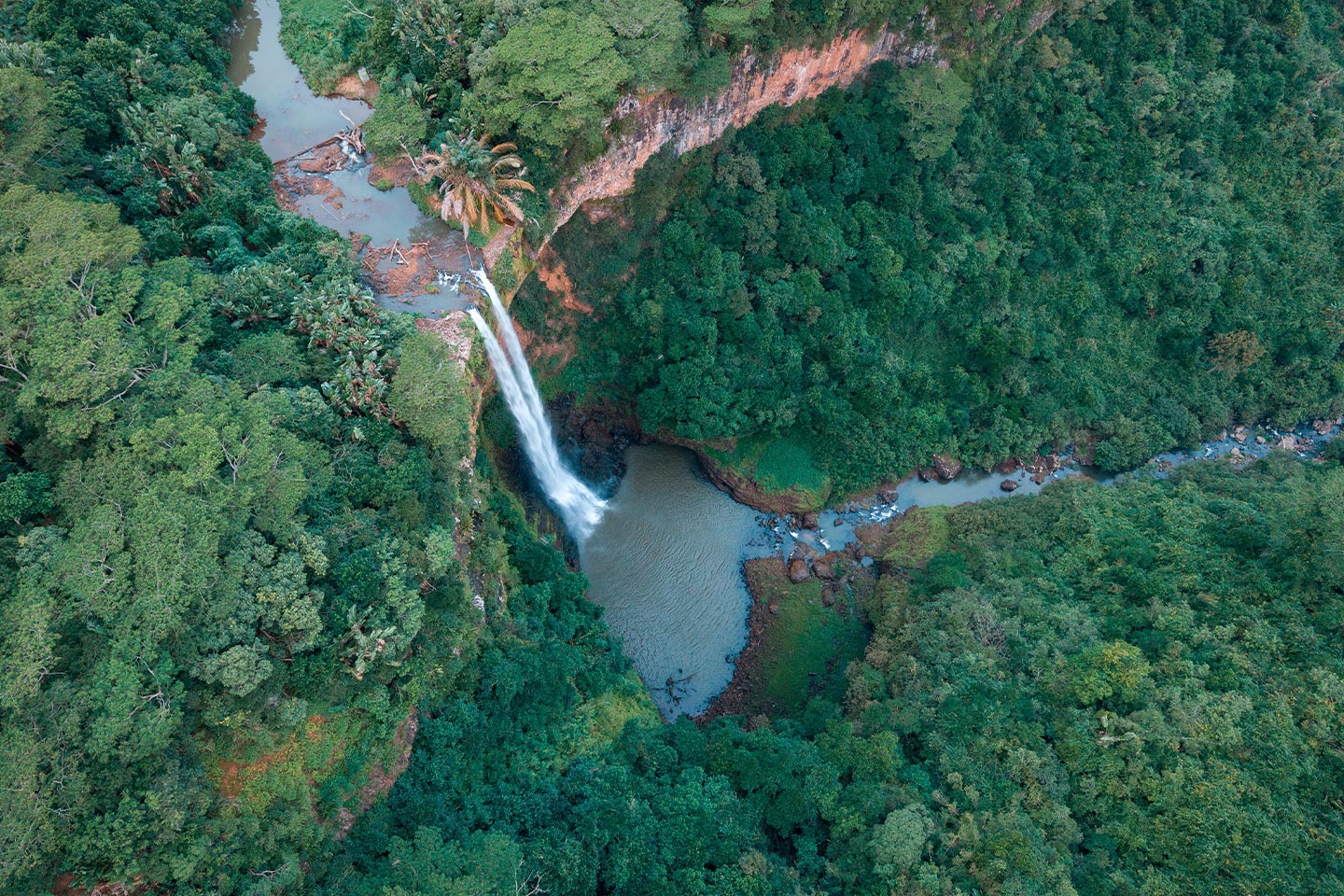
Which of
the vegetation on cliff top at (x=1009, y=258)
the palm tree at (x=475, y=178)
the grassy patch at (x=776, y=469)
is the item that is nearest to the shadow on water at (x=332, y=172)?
the palm tree at (x=475, y=178)

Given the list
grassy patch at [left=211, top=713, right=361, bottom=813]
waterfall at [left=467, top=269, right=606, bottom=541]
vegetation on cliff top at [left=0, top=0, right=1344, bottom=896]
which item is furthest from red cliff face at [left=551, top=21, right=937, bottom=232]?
grassy patch at [left=211, top=713, right=361, bottom=813]

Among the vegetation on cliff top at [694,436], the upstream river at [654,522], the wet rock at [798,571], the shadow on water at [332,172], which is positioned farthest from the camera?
the wet rock at [798,571]

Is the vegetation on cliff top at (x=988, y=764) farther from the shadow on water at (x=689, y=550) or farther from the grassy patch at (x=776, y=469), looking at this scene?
the grassy patch at (x=776, y=469)

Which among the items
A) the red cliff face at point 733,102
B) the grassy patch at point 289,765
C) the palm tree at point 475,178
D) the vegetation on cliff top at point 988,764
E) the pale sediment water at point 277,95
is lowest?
the vegetation on cliff top at point 988,764

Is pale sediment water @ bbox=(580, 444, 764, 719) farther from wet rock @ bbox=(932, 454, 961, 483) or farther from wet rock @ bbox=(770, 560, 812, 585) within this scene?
wet rock @ bbox=(932, 454, 961, 483)

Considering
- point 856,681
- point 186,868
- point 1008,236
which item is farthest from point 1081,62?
point 186,868

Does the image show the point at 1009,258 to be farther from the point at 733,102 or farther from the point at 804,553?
the point at 804,553

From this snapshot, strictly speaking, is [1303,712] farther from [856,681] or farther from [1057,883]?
[856,681]
